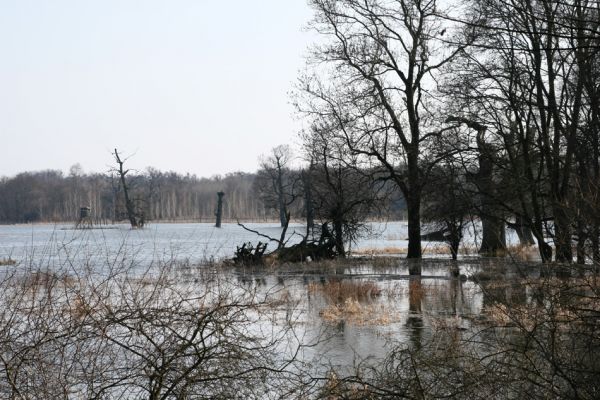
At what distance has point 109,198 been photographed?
124250 millimetres

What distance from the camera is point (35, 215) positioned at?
128750mm

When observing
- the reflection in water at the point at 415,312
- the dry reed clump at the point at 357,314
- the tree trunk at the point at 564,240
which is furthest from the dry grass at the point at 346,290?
the tree trunk at the point at 564,240

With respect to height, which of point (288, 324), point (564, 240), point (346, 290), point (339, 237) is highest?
point (564, 240)

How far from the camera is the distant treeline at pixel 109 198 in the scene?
123m

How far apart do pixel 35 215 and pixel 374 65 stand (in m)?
107

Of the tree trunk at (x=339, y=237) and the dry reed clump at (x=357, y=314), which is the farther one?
the tree trunk at (x=339, y=237)

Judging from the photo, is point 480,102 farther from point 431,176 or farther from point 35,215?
point 35,215

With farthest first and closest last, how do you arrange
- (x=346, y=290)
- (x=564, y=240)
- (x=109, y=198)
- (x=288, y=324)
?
1. (x=109, y=198)
2. (x=346, y=290)
3. (x=288, y=324)
4. (x=564, y=240)

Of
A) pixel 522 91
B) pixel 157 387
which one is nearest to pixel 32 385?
pixel 157 387

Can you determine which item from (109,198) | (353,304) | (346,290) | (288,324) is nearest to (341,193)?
(346,290)

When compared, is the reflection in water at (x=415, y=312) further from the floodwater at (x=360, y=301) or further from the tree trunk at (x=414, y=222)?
the tree trunk at (x=414, y=222)

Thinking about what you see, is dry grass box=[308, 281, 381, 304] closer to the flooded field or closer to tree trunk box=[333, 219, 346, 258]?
the flooded field

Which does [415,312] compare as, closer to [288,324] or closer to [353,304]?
[353,304]

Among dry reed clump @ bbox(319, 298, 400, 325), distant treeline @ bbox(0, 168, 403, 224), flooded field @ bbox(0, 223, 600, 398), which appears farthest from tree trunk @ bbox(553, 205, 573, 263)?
distant treeline @ bbox(0, 168, 403, 224)
